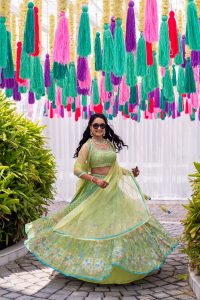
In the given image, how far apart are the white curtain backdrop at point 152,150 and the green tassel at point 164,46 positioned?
19.5ft

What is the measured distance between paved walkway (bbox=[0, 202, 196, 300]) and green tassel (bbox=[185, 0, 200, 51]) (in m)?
2.13

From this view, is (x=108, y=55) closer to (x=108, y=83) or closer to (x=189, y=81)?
(x=189, y=81)

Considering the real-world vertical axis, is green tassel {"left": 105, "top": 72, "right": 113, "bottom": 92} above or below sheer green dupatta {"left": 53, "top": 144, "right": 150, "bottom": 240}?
above

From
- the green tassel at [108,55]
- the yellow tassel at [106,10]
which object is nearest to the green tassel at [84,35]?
the green tassel at [108,55]

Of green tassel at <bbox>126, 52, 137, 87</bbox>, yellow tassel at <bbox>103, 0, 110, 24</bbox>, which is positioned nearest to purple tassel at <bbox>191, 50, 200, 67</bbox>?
green tassel at <bbox>126, 52, 137, 87</bbox>

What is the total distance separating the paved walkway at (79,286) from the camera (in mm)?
3904

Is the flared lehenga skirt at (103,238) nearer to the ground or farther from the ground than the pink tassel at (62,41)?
nearer to the ground

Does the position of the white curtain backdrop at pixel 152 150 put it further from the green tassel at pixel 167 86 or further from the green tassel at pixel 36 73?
the green tassel at pixel 36 73

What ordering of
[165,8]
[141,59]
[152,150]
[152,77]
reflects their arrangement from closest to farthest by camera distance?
1. [165,8]
2. [141,59]
3. [152,77]
4. [152,150]

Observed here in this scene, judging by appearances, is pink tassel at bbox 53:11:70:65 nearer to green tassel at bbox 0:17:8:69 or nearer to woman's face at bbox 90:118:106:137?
green tassel at bbox 0:17:8:69

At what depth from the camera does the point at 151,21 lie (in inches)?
164

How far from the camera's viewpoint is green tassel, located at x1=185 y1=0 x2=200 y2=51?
3.90m

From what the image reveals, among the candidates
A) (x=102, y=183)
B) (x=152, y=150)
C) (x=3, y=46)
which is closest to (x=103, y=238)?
(x=102, y=183)

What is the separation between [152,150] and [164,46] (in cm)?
614
